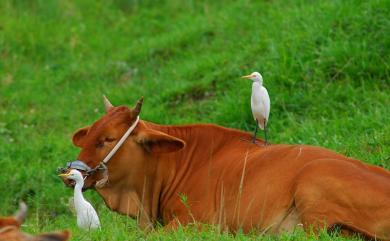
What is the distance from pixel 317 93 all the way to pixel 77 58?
15.3ft

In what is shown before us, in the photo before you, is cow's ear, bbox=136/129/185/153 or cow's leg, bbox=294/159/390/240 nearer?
cow's leg, bbox=294/159/390/240

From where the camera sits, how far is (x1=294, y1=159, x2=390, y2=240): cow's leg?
6594 mm

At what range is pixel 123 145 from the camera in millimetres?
7508

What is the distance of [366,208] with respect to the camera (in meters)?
6.63

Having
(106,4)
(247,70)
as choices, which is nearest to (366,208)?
(247,70)

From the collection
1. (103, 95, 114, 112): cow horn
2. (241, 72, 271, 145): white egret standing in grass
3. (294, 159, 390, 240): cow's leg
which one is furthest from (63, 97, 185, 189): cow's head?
(294, 159, 390, 240): cow's leg

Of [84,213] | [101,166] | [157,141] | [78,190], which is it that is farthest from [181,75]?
[84,213]

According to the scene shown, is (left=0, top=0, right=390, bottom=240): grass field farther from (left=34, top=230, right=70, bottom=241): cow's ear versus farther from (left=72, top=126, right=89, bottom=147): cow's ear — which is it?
(left=34, top=230, right=70, bottom=241): cow's ear

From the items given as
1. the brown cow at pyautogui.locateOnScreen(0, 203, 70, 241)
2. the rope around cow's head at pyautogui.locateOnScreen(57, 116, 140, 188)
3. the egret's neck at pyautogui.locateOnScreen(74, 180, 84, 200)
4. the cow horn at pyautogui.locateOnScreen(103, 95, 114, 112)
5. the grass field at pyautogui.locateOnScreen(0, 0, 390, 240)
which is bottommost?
the grass field at pyautogui.locateOnScreen(0, 0, 390, 240)

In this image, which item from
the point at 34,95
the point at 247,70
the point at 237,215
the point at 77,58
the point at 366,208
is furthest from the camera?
the point at 77,58

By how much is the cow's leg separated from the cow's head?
106 centimetres

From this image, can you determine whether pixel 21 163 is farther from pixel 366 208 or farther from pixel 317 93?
pixel 366 208

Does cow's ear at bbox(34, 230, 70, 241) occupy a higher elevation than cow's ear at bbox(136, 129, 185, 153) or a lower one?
higher

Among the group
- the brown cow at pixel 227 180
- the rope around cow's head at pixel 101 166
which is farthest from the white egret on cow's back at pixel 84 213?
the brown cow at pixel 227 180
